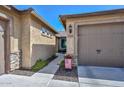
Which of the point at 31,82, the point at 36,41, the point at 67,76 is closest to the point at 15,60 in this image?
the point at 36,41

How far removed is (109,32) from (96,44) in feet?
3.33

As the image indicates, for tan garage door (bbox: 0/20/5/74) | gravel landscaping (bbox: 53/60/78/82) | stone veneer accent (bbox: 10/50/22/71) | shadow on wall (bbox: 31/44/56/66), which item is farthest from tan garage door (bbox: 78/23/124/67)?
tan garage door (bbox: 0/20/5/74)

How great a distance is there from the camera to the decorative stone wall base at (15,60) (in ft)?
21.2

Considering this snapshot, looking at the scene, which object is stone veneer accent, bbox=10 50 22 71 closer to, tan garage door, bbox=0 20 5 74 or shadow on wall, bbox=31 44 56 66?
tan garage door, bbox=0 20 5 74

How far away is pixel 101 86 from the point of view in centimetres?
440

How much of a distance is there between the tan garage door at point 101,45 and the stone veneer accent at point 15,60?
353cm

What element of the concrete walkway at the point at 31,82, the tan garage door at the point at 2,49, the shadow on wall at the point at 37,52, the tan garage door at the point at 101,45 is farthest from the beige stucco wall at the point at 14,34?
the tan garage door at the point at 101,45

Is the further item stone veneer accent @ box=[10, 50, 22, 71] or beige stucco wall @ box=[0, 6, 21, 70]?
stone veneer accent @ box=[10, 50, 22, 71]

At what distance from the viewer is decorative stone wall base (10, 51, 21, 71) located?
6.46 meters

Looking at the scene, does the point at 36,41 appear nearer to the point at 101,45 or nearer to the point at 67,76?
the point at 67,76

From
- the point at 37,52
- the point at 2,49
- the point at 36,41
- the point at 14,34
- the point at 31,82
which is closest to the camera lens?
the point at 31,82

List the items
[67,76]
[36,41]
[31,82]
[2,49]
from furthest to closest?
[36,41] → [2,49] → [67,76] → [31,82]

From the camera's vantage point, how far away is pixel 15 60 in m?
6.78
